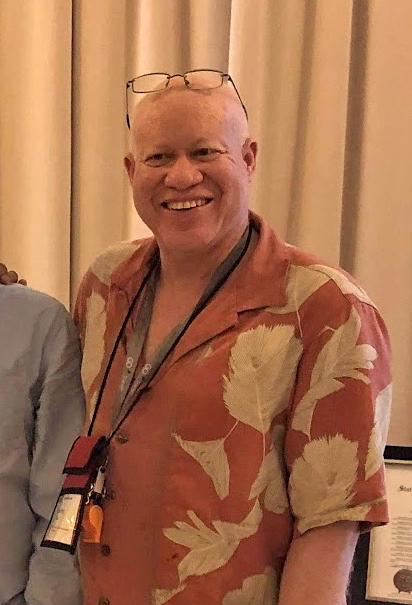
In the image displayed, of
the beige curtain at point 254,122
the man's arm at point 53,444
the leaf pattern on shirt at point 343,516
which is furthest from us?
the beige curtain at point 254,122

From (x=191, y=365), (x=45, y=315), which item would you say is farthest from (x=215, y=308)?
(x=45, y=315)

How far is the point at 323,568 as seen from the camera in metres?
0.98

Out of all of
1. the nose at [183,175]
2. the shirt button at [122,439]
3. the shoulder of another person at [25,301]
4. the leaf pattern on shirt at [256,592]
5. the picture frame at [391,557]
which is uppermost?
the nose at [183,175]

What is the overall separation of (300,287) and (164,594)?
0.45 m

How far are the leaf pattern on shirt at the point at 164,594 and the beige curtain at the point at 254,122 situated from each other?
30.3 inches

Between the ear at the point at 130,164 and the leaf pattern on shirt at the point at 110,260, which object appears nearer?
the ear at the point at 130,164

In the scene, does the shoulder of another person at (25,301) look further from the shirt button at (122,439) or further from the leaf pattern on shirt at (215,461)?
the leaf pattern on shirt at (215,461)

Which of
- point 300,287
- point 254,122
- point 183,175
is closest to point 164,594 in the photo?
point 300,287

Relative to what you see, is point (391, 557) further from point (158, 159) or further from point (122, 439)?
point (158, 159)

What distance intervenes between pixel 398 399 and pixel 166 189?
81 centimetres

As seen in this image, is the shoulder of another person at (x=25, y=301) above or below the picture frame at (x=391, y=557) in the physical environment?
above

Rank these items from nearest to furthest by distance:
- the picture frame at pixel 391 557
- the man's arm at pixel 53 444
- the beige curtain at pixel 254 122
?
the man's arm at pixel 53 444 → the picture frame at pixel 391 557 → the beige curtain at pixel 254 122

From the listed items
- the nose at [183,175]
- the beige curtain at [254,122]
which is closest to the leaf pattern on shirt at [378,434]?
the nose at [183,175]

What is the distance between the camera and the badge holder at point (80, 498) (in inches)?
41.9
